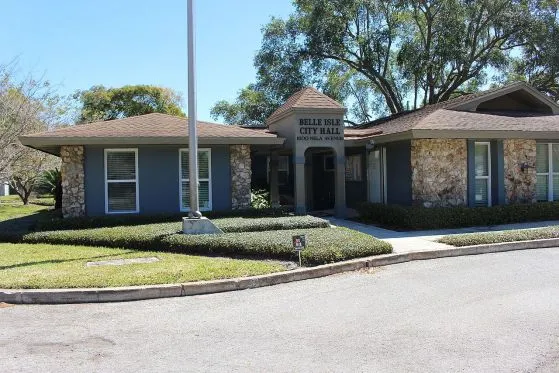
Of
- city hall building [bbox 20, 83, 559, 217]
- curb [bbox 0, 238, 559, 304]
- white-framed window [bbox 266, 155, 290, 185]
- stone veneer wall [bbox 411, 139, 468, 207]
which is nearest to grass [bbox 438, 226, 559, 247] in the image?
curb [bbox 0, 238, 559, 304]

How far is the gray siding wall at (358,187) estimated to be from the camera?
61.5 feet

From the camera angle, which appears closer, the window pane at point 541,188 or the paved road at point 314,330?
the paved road at point 314,330

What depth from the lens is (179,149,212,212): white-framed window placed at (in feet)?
49.6

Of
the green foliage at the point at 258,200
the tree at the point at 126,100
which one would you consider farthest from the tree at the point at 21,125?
the tree at the point at 126,100

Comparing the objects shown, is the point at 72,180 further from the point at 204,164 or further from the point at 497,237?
the point at 497,237

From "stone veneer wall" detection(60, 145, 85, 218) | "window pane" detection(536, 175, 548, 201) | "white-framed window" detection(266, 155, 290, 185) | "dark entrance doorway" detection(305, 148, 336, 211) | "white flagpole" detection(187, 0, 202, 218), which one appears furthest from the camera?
"white-framed window" detection(266, 155, 290, 185)

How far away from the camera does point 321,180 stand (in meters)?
21.8

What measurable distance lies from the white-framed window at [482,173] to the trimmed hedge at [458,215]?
101 centimetres

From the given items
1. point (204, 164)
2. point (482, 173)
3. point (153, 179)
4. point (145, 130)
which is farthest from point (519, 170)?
point (145, 130)

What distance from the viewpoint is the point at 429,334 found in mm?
5605

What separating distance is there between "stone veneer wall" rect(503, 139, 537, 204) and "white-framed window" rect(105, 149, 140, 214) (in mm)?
11208

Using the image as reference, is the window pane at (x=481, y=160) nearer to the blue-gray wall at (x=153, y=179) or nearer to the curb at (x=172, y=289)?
the curb at (x=172, y=289)

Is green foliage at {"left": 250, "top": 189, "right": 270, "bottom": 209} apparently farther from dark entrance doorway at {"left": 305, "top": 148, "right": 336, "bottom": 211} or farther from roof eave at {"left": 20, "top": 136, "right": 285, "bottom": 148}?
roof eave at {"left": 20, "top": 136, "right": 285, "bottom": 148}

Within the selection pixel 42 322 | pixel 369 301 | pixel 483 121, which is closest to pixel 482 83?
pixel 483 121
